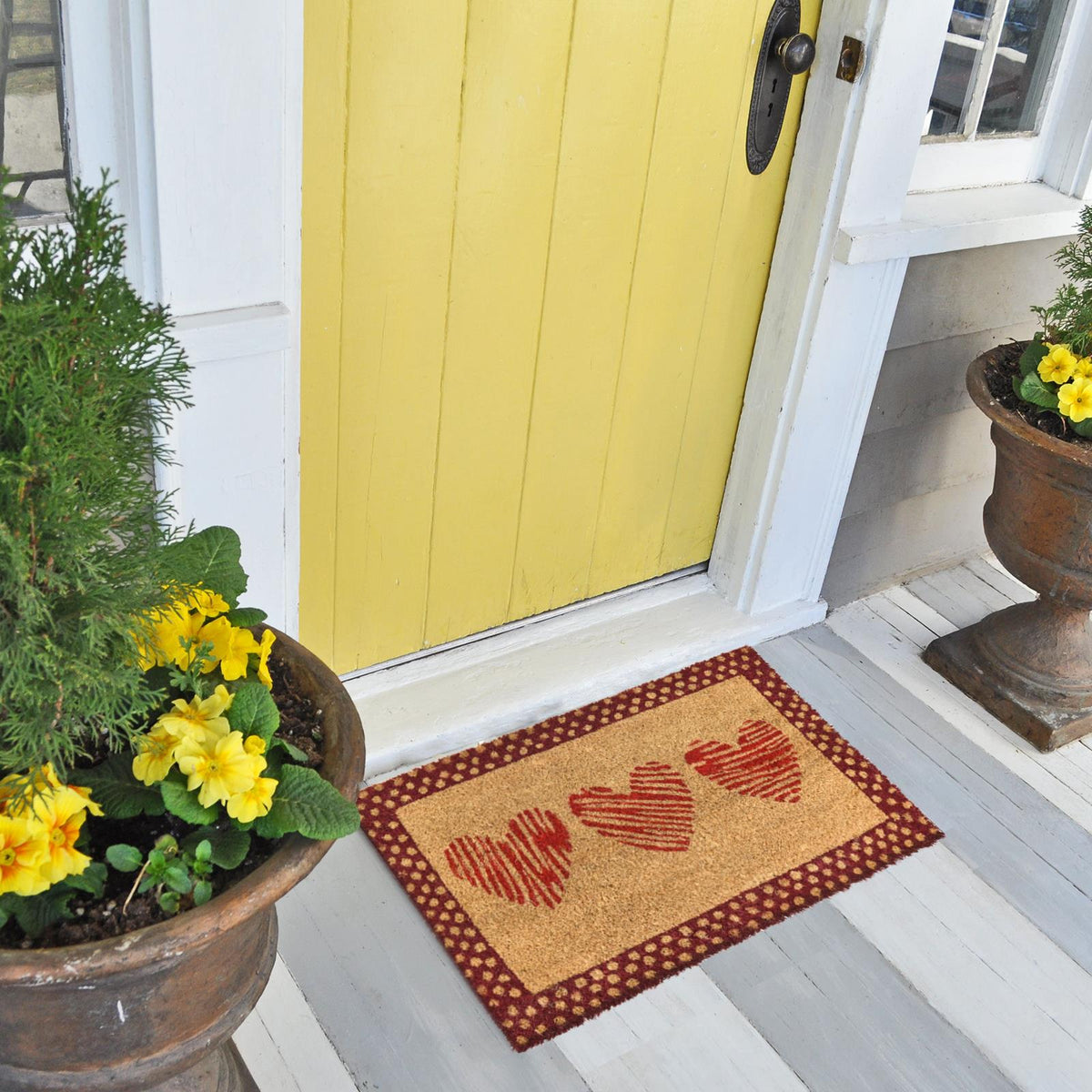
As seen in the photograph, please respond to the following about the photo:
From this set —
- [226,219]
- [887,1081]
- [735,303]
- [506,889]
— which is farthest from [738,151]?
[887,1081]

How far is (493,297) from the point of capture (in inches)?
70.8

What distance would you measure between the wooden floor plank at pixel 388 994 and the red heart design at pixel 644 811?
34 cm

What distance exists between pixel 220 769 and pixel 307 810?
9 centimetres

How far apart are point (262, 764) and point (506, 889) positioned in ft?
2.59

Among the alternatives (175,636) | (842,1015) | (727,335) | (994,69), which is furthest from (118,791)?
(994,69)

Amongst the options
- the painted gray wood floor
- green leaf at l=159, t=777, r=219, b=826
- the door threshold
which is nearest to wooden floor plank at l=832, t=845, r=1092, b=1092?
the painted gray wood floor

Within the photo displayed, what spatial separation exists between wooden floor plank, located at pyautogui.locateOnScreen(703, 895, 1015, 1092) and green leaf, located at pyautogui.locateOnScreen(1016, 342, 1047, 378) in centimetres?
99

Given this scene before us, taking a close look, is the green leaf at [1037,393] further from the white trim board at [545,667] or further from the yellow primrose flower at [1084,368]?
the white trim board at [545,667]

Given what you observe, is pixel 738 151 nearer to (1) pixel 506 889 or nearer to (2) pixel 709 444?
(2) pixel 709 444

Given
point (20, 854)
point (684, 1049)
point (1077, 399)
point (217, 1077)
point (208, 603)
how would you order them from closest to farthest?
1. point (20, 854)
2. point (208, 603)
3. point (217, 1077)
4. point (684, 1049)
5. point (1077, 399)

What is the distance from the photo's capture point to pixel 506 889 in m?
1.81

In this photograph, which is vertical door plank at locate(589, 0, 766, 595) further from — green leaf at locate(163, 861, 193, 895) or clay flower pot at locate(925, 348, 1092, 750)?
green leaf at locate(163, 861, 193, 895)

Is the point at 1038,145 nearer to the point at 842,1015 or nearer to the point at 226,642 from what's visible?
the point at 842,1015

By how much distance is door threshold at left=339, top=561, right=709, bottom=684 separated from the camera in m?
2.06
